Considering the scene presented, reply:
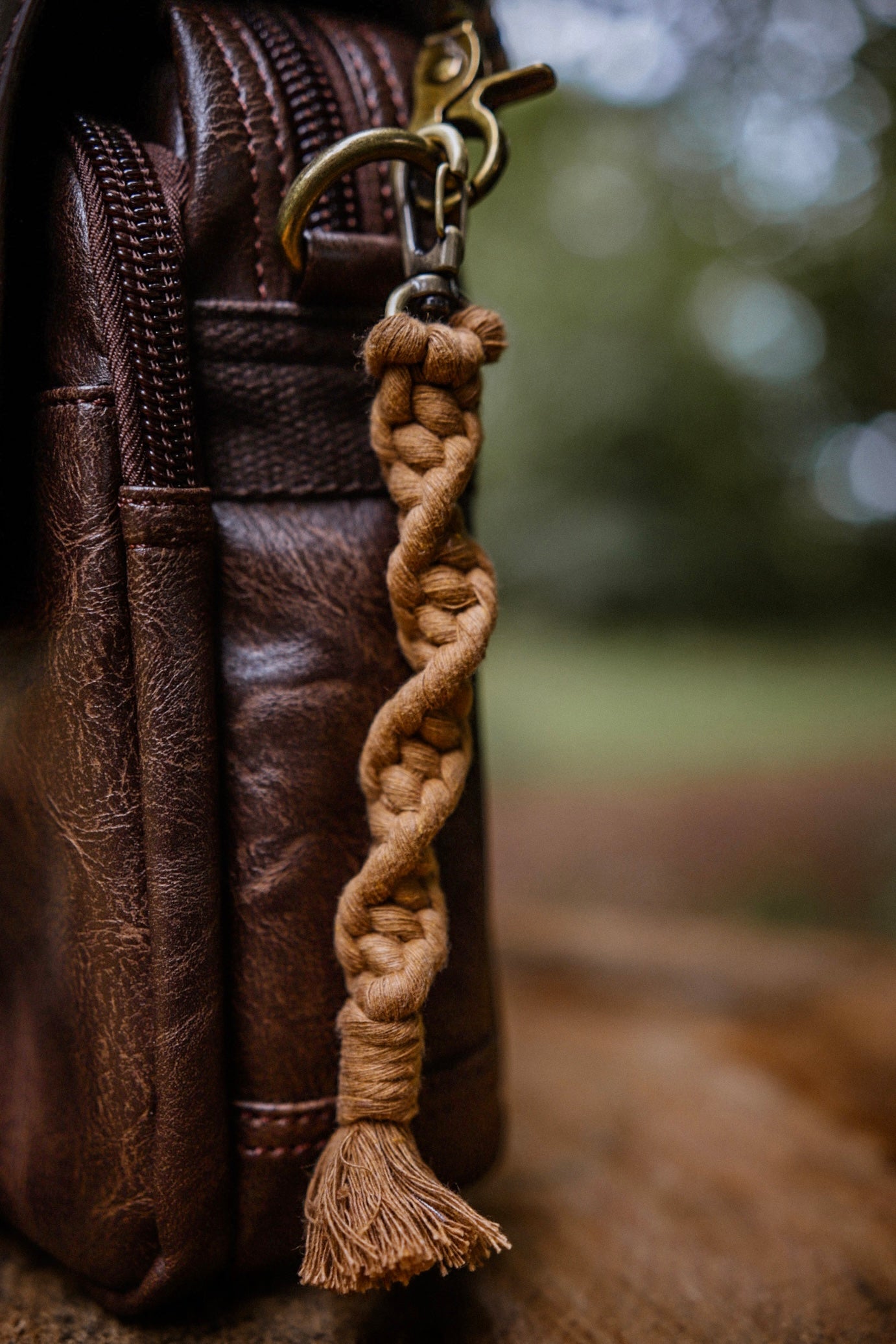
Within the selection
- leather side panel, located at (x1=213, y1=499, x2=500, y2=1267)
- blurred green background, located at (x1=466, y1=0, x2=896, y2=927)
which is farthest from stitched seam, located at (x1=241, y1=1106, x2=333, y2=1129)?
blurred green background, located at (x1=466, y1=0, x2=896, y2=927)

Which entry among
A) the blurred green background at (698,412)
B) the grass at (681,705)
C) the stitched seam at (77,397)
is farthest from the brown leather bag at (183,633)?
the grass at (681,705)

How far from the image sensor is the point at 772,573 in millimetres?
1794

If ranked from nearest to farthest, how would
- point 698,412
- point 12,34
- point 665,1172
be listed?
point 12,34 → point 665,1172 → point 698,412

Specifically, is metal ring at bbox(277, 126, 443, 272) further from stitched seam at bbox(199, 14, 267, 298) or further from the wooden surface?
the wooden surface

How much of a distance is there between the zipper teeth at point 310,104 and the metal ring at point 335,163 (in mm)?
24

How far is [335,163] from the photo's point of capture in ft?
1.30

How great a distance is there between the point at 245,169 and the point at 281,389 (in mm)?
93

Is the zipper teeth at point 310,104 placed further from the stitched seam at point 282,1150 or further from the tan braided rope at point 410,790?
the stitched seam at point 282,1150

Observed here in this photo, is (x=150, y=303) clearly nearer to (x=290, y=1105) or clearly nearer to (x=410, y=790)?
(x=410, y=790)

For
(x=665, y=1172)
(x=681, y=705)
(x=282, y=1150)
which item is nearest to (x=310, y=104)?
(x=282, y=1150)

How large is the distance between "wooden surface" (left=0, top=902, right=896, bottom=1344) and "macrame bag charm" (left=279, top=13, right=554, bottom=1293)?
0.11m

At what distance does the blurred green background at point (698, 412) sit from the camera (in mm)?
1131

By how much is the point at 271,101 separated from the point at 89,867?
34 centimetres

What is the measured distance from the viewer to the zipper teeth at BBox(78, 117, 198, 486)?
39cm
